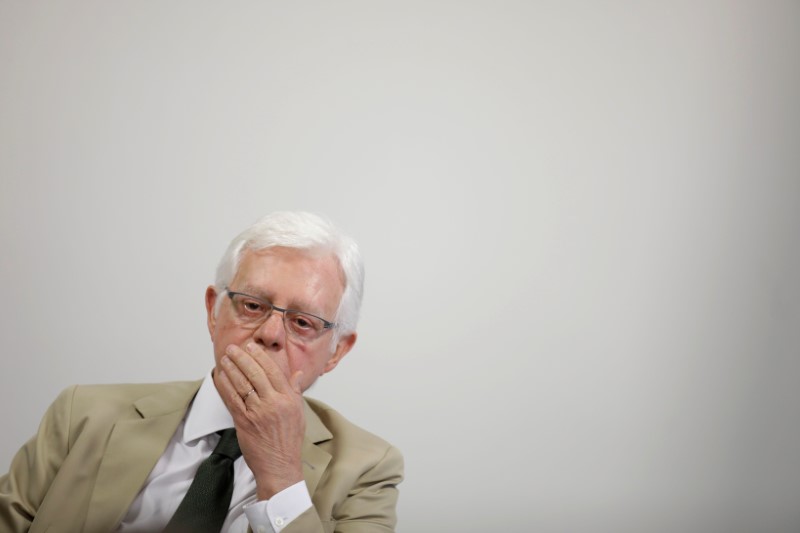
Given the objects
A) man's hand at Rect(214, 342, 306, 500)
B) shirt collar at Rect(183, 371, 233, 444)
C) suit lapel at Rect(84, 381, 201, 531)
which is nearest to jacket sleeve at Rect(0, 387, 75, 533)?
suit lapel at Rect(84, 381, 201, 531)

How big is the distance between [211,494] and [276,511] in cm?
21

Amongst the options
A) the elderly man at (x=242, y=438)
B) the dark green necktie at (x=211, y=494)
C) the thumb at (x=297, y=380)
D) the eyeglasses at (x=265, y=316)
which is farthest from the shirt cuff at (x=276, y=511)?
the eyeglasses at (x=265, y=316)

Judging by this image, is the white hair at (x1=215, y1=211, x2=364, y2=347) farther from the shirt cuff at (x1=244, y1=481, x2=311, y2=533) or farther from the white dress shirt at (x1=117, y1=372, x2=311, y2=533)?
the shirt cuff at (x1=244, y1=481, x2=311, y2=533)

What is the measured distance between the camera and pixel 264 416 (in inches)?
71.0

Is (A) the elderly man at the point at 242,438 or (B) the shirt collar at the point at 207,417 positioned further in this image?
(B) the shirt collar at the point at 207,417

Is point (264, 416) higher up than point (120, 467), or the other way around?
point (264, 416)

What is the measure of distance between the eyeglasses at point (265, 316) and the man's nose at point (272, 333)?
0.05 ft

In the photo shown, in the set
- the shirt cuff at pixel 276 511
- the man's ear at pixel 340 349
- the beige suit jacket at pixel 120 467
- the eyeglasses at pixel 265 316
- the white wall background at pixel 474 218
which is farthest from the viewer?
the white wall background at pixel 474 218

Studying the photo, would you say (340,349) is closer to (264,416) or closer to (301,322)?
(301,322)

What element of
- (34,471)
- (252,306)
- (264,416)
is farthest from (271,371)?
(34,471)

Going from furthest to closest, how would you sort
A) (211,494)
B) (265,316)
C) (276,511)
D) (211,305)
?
(211,305), (265,316), (211,494), (276,511)

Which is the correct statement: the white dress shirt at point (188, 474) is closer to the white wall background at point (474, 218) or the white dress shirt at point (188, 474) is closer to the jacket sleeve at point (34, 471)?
the jacket sleeve at point (34, 471)

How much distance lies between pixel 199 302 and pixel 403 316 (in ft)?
2.91

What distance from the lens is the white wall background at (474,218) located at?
11.2 ft
